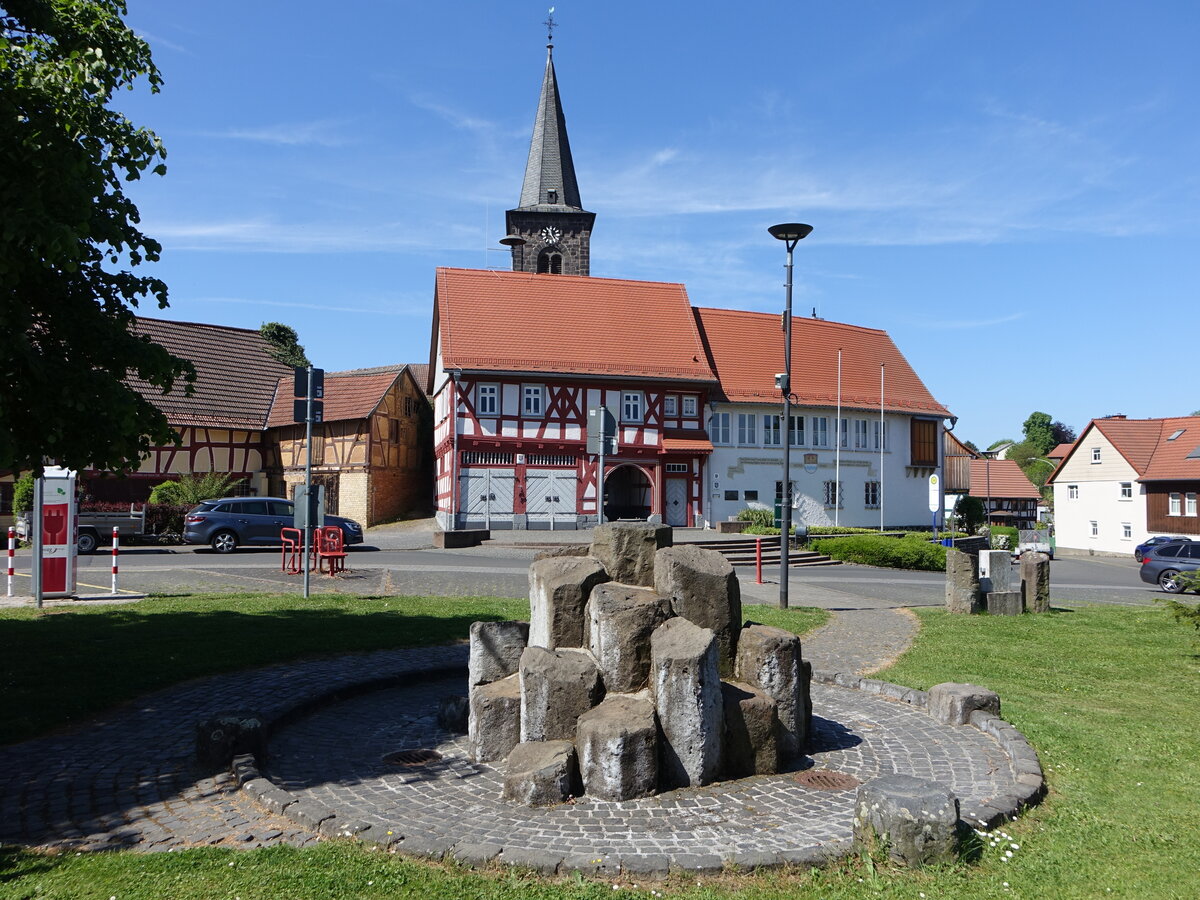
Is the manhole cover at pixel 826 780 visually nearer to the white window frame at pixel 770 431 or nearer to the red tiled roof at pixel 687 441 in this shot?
the red tiled roof at pixel 687 441

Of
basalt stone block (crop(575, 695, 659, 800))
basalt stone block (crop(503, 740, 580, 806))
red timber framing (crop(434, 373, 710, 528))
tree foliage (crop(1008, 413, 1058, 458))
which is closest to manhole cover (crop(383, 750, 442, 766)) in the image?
basalt stone block (crop(503, 740, 580, 806))

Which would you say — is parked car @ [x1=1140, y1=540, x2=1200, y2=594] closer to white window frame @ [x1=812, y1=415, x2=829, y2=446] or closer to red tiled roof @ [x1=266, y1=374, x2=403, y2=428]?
white window frame @ [x1=812, y1=415, x2=829, y2=446]

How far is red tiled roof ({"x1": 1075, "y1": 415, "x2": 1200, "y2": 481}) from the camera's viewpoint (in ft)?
169

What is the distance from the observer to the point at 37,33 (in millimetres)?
9359

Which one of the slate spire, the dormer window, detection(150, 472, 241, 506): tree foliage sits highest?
the slate spire

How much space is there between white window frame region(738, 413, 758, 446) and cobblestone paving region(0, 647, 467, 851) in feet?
105

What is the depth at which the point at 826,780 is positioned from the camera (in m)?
6.76

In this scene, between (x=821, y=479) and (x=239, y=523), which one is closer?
(x=239, y=523)

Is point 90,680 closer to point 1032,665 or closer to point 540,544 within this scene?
point 1032,665

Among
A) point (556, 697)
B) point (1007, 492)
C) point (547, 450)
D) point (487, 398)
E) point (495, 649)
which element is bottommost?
point (556, 697)

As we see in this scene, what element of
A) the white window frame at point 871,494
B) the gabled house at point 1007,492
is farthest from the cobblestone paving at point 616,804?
the gabled house at point 1007,492

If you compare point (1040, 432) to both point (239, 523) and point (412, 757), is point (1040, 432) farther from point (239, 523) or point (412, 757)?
point (412, 757)

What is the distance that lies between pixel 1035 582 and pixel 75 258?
1577 cm

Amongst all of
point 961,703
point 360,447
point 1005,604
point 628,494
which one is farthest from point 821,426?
point 961,703
